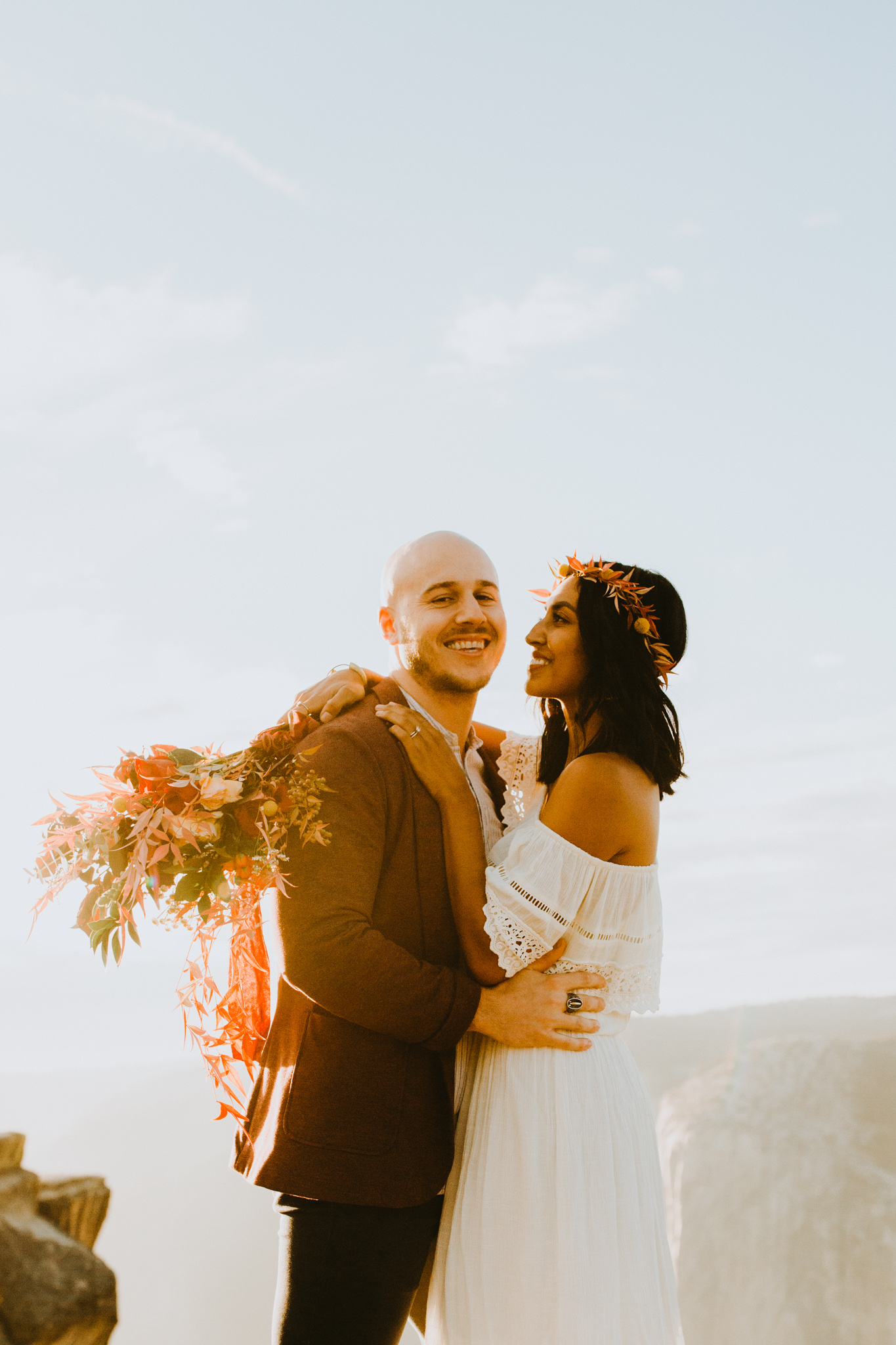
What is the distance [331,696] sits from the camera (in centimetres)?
312

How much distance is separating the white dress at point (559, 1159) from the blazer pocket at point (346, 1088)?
0.31 meters

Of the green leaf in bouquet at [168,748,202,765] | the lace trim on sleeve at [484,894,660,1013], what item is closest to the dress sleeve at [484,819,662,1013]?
the lace trim on sleeve at [484,894,660,1013]

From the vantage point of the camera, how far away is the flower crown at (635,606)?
3.22 metres

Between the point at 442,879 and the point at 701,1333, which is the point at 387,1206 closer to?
the point at 442,879

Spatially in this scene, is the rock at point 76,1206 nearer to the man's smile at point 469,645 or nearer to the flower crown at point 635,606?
the man's smile at point 469,645

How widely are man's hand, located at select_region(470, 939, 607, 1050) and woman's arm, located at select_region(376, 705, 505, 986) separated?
0.21 feet

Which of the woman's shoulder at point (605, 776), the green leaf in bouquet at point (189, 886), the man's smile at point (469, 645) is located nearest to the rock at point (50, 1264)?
the green leaf in bouquet at point (189, 886)

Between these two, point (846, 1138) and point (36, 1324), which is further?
point (846, 1138)

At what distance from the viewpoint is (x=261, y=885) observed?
8.61 ft

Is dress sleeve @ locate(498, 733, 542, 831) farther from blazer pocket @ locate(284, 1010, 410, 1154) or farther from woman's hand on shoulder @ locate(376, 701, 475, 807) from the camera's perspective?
blazer pocket @ locate(284, 1010, 410, 1154)

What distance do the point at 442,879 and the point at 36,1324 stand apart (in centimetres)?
506

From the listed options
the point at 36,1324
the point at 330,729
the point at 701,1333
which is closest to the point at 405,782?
the point at 330,729

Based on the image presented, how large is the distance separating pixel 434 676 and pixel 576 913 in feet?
3.01

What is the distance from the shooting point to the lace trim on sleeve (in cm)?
270
